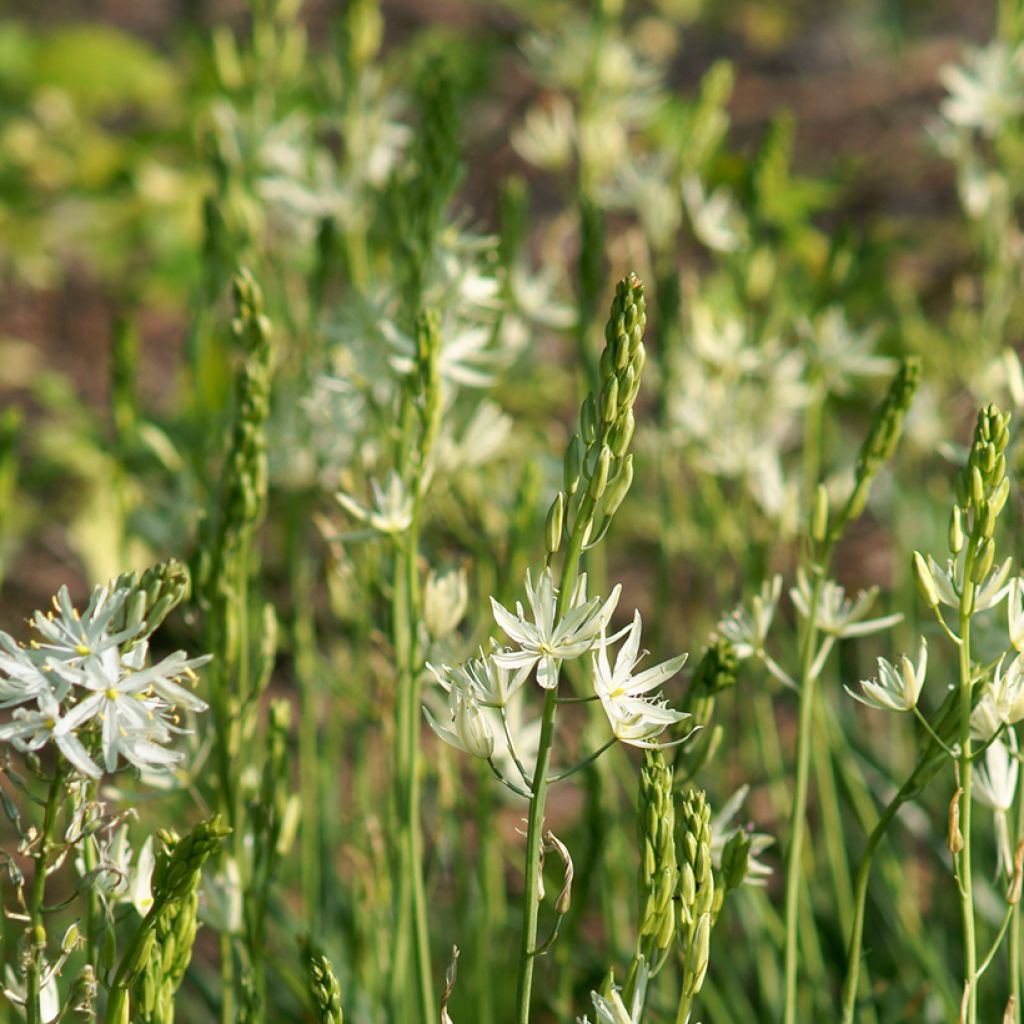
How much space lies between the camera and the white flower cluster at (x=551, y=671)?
3.33 ft

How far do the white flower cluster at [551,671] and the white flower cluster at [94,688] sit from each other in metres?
0.21

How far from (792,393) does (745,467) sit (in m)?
0.30

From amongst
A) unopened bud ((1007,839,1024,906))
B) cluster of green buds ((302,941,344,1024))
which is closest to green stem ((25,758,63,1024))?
cluster of green buds ((302,941,344,1024))

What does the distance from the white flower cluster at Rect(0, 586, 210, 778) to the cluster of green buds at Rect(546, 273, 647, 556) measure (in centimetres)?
31

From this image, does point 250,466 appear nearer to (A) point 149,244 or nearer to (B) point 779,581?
(B) point 779,581

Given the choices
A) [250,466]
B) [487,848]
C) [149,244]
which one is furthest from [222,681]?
[149,244]

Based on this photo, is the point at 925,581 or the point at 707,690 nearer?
the point at 925,581

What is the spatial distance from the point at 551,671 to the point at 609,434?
7.5 inches

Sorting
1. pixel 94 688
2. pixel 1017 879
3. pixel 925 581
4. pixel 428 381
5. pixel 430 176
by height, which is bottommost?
pixel 1017 879

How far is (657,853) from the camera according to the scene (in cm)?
105

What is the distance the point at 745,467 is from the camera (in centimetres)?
205

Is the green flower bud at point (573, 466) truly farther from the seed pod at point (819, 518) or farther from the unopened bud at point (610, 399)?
the seed pod at point (819, 518)

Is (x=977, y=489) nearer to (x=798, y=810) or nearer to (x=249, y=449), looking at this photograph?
(x=798, y=810)

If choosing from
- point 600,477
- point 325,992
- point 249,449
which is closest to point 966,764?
point 600,477
